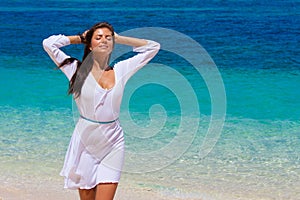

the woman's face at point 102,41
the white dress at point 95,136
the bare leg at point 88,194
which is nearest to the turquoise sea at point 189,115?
the woman's face at point 102,41

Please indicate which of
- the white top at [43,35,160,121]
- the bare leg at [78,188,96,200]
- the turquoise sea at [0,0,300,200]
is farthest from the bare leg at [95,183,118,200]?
the turquoise sea at [0,0,300,200]

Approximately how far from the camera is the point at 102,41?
3.27m

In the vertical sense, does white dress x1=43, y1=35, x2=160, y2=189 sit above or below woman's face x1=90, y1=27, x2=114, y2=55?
below

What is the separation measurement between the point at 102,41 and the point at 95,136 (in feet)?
1.67

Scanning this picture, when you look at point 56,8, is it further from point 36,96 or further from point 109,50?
point 109,50

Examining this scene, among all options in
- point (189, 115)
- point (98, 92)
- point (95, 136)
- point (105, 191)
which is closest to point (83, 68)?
point (98, 92)

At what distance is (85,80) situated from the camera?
3.28 meters

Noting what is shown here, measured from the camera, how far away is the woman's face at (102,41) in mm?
3273

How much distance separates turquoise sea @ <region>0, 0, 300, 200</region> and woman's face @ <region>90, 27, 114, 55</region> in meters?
0.28

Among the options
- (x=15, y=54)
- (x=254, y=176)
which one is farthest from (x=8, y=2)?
(x=254, y=176)

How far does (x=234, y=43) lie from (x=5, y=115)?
32.6ft

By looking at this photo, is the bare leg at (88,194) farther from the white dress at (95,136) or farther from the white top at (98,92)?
the white top at (98,92)

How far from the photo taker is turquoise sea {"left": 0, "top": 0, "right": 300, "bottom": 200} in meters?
5.85

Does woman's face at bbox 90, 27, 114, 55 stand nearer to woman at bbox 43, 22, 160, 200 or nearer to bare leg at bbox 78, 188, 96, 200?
woman at bbox 43, 22, 160, 200
